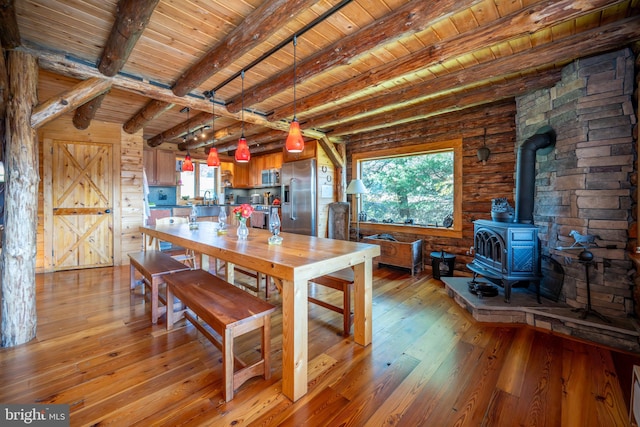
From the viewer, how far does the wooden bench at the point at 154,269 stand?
2482 millimetres

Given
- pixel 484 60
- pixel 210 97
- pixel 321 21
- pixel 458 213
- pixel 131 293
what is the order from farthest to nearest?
pixel 458 213 → pixel 210 97 → pixel 131 293 → pixel 484 60 → pixel 321 21

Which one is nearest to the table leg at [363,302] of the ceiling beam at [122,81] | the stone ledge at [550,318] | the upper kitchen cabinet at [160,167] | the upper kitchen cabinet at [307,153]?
the stone ledge at [550,318]

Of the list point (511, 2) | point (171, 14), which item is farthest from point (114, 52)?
point (511, 2)

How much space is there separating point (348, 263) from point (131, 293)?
276cm

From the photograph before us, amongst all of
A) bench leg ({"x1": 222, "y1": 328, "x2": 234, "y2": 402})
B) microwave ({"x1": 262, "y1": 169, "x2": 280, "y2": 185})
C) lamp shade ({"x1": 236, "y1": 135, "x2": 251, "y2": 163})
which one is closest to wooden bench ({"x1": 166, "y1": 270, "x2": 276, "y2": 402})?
bench leg ({"x1": 222, "y1": 328, "x2": 234, "y2": 402})

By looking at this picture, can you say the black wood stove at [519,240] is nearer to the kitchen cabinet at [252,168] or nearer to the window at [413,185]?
the window at [413,185]

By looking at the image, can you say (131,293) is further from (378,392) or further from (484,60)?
(484,60)

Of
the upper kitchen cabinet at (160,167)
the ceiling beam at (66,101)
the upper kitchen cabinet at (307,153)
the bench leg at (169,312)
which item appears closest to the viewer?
the ceiling beam at (66,101)

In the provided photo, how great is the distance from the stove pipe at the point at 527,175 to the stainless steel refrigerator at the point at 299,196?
3.34m

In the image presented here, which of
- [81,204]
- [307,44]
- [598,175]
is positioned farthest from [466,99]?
[81,204]

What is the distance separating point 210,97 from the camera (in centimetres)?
339

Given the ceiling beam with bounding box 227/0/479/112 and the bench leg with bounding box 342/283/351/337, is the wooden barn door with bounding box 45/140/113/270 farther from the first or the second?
the bench leg with bounding box 342/283/351/337

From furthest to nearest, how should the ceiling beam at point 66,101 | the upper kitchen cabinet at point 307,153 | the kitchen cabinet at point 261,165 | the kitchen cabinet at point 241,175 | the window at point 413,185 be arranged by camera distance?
the kitchen cabinet at point 241,175
the kitchen cabinet at point 261,165
the upper kitchen cabinet at point 307,153
the window at point 413,185
the ceiling beam at point 66,101

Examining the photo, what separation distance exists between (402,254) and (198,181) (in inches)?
220
